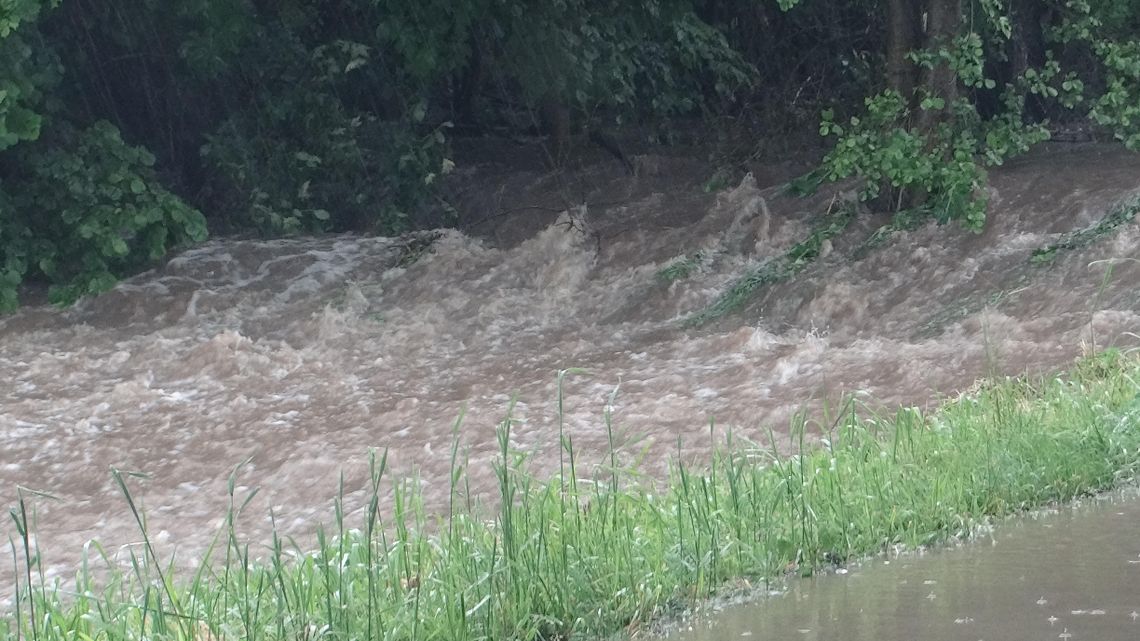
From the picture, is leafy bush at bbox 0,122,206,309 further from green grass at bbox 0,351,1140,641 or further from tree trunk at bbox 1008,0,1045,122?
green grass at bbox 0,351,1140,641

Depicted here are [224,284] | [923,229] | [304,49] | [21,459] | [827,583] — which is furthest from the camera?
[304,49]

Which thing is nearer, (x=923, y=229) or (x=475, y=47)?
(x=923, y=229)

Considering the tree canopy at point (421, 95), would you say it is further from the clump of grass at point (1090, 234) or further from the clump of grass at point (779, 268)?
the clump of grass at point (1090, 234)

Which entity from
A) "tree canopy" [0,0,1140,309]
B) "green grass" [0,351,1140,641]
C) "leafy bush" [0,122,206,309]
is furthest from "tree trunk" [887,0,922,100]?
"green grass" [0,351,1140,641]

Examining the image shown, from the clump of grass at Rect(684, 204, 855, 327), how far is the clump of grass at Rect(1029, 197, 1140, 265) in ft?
7.16

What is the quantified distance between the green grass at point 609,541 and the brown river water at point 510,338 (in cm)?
201

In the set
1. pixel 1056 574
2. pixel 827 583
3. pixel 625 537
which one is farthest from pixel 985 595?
pixel 625 537

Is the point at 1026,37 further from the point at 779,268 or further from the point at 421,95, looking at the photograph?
the point at 421,95

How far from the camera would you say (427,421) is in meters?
10.9

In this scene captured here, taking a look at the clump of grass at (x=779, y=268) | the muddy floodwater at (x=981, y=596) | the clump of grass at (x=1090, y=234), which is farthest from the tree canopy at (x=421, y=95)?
the muddy floodwater at (x=981, y=596)

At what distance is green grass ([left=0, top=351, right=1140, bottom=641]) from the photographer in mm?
4297

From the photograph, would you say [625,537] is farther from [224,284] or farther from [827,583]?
[224,284]

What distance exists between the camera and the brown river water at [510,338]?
9816 mm

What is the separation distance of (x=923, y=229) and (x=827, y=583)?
964cm
